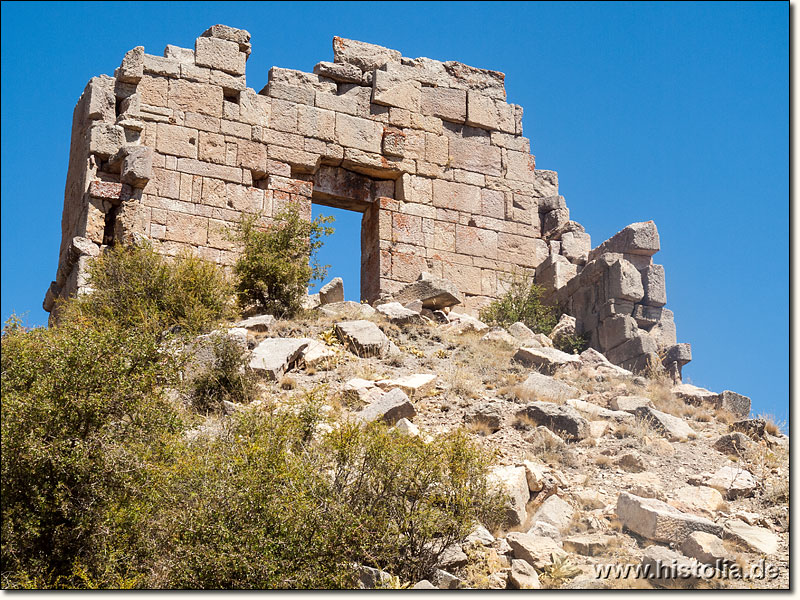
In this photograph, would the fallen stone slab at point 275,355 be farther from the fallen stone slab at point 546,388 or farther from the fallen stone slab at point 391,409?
the fallen stone slab at point 546,388

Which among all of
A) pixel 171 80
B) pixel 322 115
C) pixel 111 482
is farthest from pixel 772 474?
pixel 171 80

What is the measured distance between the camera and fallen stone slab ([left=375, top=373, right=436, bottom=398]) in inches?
429

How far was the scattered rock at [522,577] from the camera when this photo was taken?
723 centimetres

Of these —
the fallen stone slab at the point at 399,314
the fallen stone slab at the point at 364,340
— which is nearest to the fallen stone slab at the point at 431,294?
the fallen stone slab at the point at 399,314

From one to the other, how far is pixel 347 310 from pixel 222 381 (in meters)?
3.61

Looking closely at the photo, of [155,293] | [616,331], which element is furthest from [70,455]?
[616,331]

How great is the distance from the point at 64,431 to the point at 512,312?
30.9 ft

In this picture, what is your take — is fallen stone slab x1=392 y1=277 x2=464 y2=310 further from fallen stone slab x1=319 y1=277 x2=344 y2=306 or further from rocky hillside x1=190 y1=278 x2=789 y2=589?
fallen stone slab x1=319 y1=277 x2=344 y2=306

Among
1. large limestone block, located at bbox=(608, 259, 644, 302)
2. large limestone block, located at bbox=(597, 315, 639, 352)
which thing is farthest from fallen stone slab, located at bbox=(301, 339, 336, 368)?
large limestone block, located at bbox=(608, 259, 644, 302)

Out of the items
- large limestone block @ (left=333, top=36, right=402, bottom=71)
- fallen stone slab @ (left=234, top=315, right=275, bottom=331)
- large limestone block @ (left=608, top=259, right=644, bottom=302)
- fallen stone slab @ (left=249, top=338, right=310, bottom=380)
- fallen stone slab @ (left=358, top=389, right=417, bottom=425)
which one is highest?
large limestone block @ (left=333, top=36, right=402, bottom=71)

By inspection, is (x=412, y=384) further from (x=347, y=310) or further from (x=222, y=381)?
(x=347, y=310)

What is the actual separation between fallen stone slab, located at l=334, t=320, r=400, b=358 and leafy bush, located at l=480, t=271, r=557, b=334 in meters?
3.50

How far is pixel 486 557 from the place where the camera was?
25.3 feet

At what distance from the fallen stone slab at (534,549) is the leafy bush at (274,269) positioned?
6481 mm
